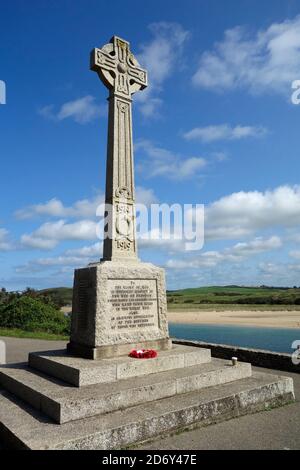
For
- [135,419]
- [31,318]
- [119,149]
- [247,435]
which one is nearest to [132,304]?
[135,419]

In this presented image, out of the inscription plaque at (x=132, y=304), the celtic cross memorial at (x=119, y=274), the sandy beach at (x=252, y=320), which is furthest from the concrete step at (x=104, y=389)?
the sandy beach at (x=252, y=320)

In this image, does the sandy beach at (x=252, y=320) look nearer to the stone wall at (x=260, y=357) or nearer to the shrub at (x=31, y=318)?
the shrub at (x=31, y=318)

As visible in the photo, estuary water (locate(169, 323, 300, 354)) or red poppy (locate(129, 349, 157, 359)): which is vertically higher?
red poppy (locate(129, 349, 157, 359))

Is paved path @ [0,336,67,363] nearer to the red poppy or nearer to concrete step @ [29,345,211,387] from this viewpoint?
concrete step @ [29,345,211,387]

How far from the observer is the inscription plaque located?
6.59 meters

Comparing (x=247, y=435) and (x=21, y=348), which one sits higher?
(x=247, y=435)

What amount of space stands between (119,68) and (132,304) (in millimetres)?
4924

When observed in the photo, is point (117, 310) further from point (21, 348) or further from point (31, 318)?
point (31, 318)

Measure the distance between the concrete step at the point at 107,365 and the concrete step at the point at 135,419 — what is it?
27.3 inches

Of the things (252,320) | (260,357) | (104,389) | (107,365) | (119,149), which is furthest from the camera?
(252,320)

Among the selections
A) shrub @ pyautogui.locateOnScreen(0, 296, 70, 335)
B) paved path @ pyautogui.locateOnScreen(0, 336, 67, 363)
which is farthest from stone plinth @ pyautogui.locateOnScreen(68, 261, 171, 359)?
shrub @ pyautogui.locateOnScreen(0, 296, 70, 335)

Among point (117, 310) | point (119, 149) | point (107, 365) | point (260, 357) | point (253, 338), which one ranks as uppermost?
point (119, 149)

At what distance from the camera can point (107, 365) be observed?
5.66 metres
